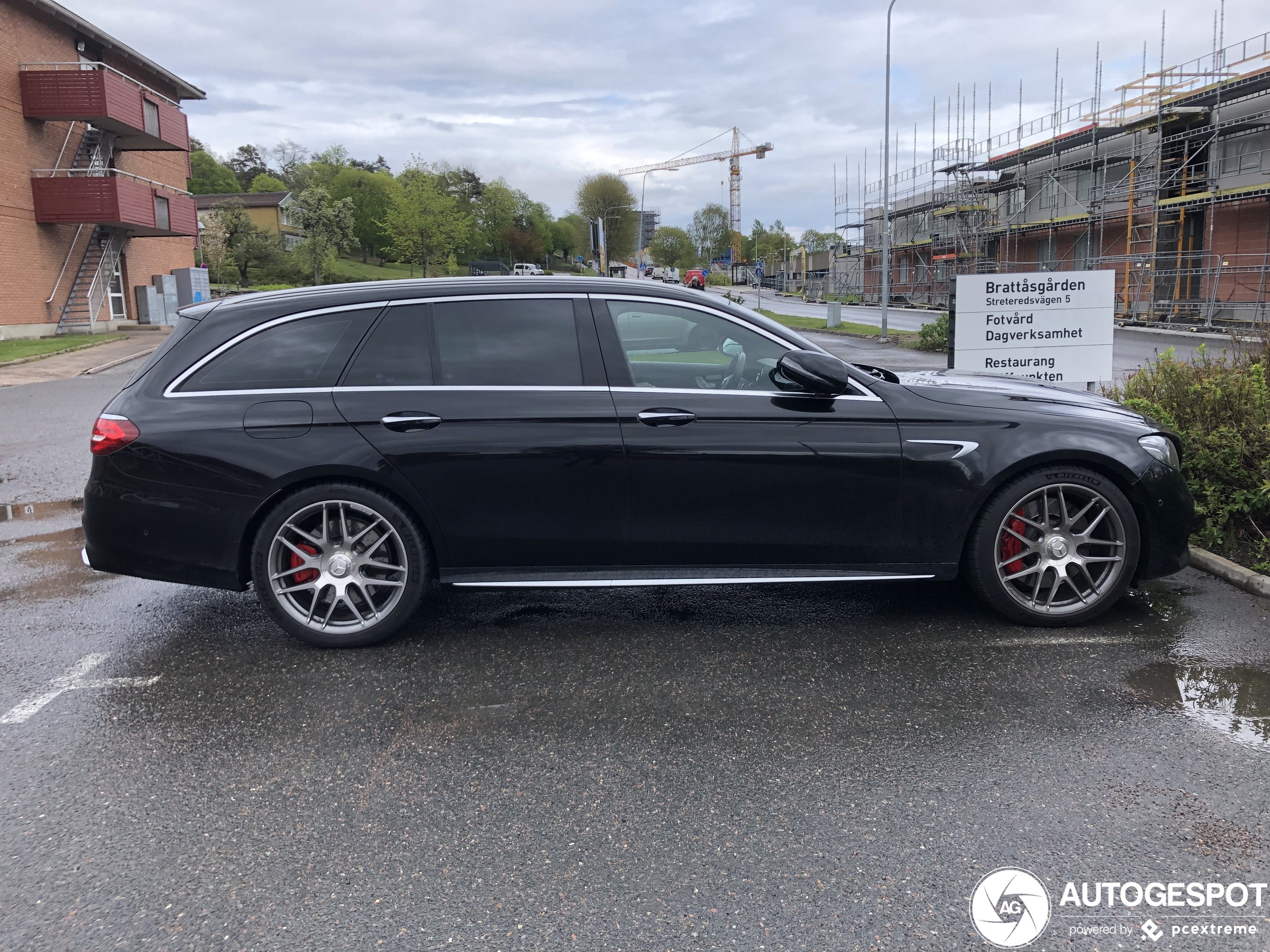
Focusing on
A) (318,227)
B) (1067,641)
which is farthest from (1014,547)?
(318,227)

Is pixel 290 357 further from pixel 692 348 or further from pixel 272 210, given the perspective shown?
pixel 272 210

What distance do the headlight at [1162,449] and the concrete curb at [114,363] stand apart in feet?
60.5

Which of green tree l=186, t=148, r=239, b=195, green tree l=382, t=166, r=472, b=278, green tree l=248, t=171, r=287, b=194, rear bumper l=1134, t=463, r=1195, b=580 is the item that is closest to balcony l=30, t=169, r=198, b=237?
rear bumper l=1134, t=463, r=1195, b=580

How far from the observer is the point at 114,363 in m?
21.9

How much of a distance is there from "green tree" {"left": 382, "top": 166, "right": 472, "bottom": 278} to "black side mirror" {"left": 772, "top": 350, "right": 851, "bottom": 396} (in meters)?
71.7

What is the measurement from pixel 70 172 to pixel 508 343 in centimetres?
3237

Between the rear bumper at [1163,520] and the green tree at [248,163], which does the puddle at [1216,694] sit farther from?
the green tree at [248,163]

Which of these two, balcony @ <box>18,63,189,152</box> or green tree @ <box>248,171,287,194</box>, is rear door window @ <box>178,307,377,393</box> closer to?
balcony @ <box>18,63,189,152</box>

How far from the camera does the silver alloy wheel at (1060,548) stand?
14.7 feet

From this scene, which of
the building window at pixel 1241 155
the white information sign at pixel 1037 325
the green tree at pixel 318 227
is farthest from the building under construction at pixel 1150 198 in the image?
the green tree at pixel 318 227

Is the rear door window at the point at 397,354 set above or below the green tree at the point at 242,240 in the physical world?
below

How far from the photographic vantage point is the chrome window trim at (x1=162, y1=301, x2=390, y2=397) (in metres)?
4.41

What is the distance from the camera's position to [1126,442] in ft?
14.7

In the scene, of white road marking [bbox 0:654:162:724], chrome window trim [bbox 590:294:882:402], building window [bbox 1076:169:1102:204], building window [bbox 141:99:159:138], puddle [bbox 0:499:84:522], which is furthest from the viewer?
building window [bbox 1076:169:1102:204]
